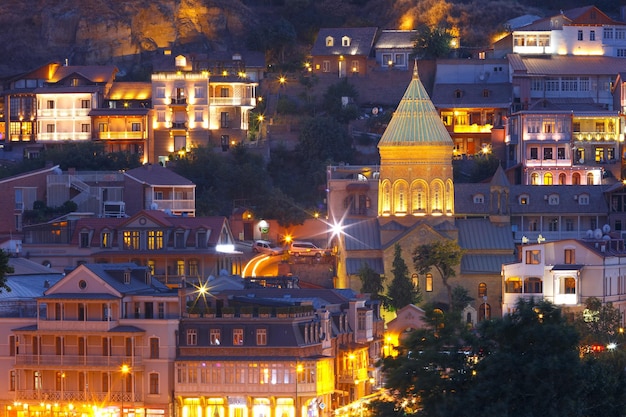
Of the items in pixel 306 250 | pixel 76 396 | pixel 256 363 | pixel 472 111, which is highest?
pixel 472 111

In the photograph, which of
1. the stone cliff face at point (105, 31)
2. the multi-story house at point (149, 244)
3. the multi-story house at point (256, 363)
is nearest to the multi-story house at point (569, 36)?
the stone cliff face at point (105, 31)

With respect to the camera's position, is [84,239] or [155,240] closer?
[155,240]

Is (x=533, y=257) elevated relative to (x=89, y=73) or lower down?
lower down

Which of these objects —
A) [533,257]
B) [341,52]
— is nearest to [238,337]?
[533,257]

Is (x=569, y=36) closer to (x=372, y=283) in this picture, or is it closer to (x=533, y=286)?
(x=533, y=286)

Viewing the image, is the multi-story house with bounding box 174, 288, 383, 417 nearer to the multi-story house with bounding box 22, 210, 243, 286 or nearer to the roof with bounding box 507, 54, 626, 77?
the multi-story house with bounding box 22, 210, 243, 286

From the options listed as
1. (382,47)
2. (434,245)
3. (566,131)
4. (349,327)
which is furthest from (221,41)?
(349,327)
